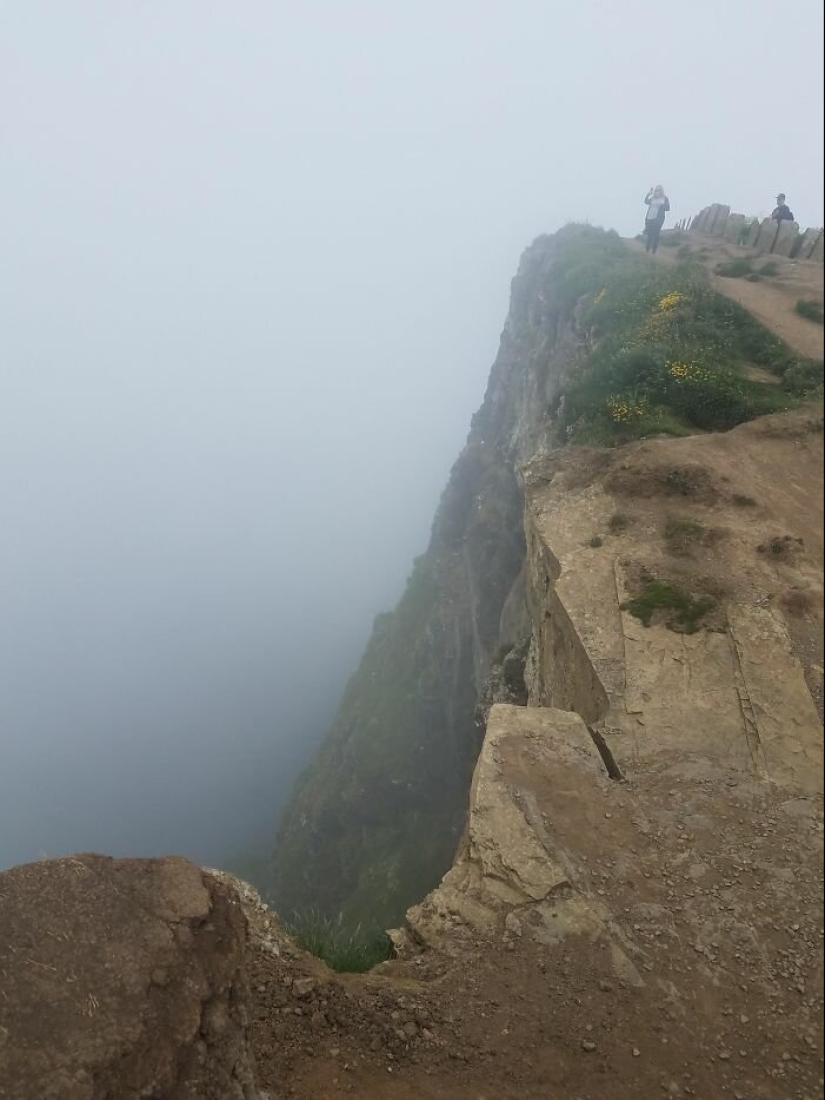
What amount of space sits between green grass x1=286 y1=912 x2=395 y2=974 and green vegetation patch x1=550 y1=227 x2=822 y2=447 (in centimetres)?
782

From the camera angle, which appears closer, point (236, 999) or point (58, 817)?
point (236, 999)

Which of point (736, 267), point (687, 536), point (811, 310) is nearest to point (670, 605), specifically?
point (687, 536)

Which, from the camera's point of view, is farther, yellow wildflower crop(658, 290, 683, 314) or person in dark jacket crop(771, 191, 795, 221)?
yellow wildflower crop(658, 290, 683, 314)

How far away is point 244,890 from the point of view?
10.3 m

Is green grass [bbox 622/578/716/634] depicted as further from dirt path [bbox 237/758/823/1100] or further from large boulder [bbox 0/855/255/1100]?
large boulder [bbox 0/855/255/1100]

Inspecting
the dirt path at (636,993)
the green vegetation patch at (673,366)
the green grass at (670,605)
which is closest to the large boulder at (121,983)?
the dirt path at (636,993)

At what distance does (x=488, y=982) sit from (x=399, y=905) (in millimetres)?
23994

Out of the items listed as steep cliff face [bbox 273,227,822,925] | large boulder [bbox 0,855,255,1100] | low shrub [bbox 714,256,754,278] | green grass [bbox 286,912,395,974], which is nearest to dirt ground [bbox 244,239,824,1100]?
low shrub [bbox 714,256,754,278]

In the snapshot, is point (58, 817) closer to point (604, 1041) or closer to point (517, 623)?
point (517, 623)

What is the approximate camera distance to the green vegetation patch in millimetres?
6121

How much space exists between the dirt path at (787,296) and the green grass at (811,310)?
0.10ft

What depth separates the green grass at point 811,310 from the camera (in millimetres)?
4562

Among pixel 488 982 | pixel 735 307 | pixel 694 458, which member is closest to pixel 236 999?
pixel 488 982

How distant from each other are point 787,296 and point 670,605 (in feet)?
9.49
